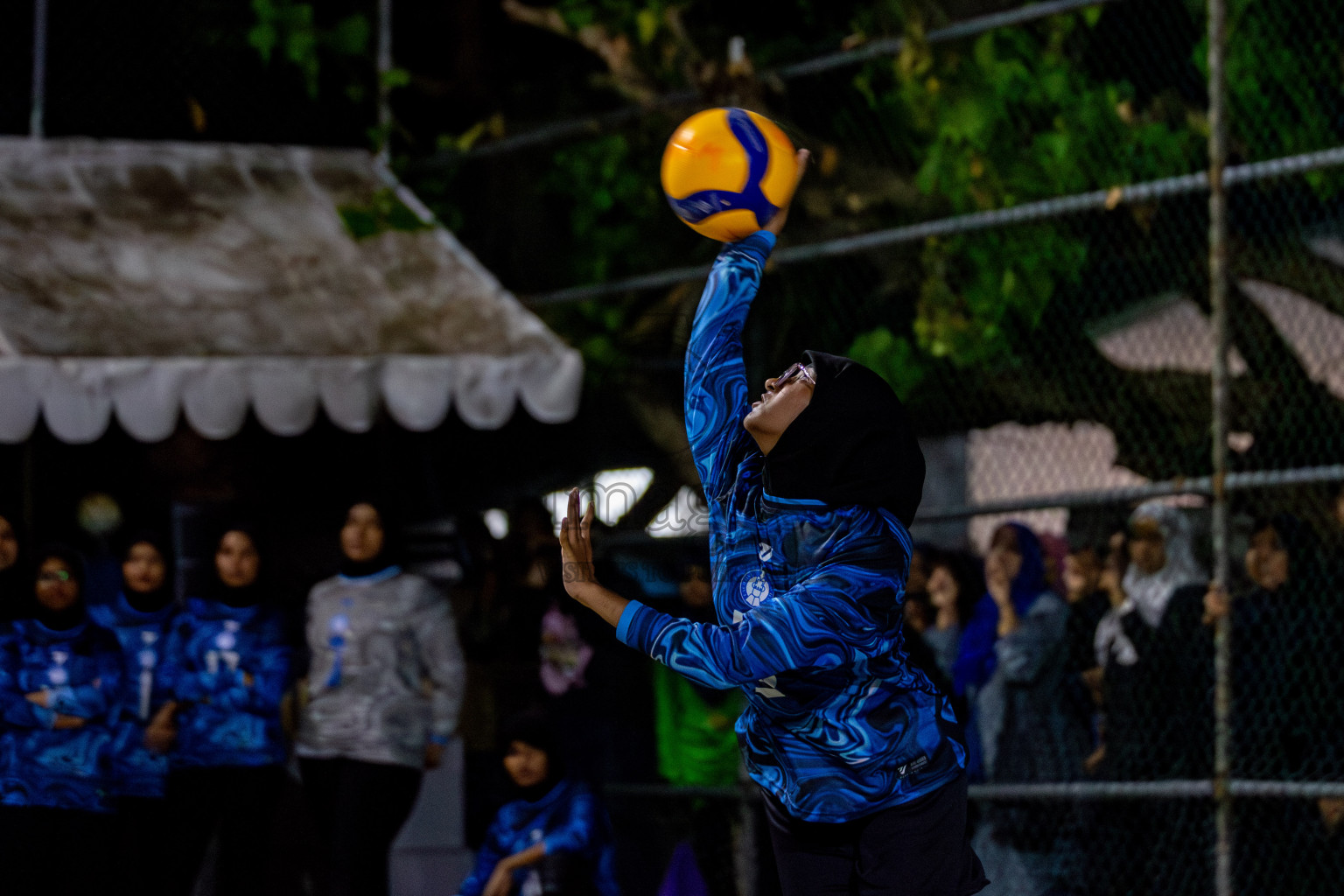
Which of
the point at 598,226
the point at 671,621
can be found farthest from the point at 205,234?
the point at 671,621

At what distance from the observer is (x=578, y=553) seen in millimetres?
3066

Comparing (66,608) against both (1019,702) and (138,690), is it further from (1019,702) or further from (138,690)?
(1019,702)

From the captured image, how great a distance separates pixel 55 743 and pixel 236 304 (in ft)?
7.47

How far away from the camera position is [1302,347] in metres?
6.54

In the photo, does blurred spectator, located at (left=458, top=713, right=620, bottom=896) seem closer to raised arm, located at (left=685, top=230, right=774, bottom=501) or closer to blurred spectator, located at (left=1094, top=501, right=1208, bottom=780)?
blurred spectator, located at (left=1094, top=501, right=1208, bottom=780)

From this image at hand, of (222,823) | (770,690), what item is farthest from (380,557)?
(770,690)

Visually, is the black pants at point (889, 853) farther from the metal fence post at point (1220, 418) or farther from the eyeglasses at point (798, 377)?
the metal fence post at point (1220, 418)

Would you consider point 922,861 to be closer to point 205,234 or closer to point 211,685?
point 211,685

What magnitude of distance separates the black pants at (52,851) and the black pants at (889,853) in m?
3.87

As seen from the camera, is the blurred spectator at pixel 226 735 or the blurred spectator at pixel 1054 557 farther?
the blurred spectator at pixel 226 735

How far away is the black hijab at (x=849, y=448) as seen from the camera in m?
3.05

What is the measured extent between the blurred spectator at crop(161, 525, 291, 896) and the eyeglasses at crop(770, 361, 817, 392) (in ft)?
13.0

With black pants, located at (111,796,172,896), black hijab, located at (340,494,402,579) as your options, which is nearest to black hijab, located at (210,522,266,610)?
black hijab, located at (340,494,402,579)

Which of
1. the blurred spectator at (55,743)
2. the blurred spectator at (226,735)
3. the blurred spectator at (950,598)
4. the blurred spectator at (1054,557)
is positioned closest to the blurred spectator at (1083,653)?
the blurred spectator at (1054,557)
